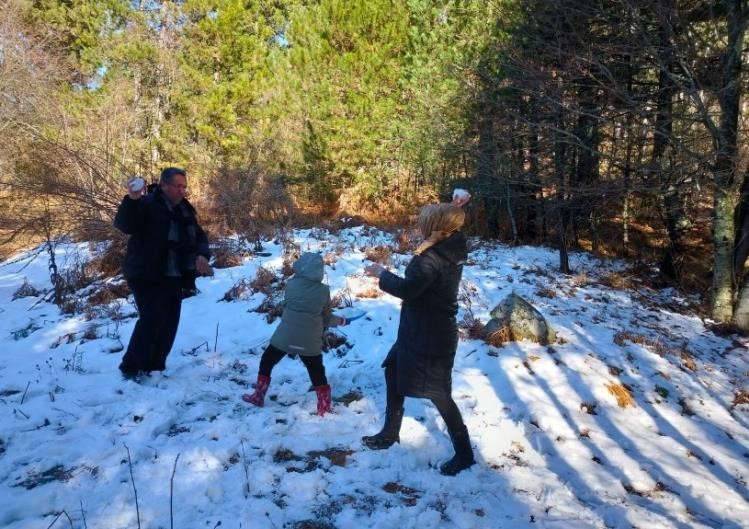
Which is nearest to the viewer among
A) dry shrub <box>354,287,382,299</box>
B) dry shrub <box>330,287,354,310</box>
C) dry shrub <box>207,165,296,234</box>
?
dry shrub <box>330,287,354,310</box>

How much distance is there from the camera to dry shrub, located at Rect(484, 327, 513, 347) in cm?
588

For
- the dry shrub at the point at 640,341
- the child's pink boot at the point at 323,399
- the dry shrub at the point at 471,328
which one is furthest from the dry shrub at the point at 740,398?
the child's pink boot at the point at 323,399

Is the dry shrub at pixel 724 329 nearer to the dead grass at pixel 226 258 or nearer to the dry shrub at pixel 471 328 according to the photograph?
the dry shrub at pixel 471 328

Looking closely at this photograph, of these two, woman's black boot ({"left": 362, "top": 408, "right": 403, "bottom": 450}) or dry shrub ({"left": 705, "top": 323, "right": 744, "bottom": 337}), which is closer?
woman's black boot ({"left": 362, "top": 408, "right": 403, "bottom": 450})

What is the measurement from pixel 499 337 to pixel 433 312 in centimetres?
298

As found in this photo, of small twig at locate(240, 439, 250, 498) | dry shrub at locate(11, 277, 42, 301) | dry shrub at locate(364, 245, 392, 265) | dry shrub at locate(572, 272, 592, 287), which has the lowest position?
dry shrub at locate(572, 272, 592, 287)

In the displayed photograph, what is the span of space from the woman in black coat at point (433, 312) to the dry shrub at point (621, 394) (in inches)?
92.7

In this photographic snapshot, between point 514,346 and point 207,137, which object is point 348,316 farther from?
point 207,137

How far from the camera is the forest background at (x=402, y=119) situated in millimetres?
8047

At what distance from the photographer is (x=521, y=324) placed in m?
6.09

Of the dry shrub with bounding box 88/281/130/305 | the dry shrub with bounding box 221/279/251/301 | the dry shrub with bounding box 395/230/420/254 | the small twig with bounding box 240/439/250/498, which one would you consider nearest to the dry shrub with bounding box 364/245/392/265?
the dry shrub with bounding box 395/230/420/254

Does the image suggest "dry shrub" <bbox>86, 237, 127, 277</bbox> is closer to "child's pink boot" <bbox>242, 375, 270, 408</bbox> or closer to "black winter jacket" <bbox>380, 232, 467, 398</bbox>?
"child's pink boot" <bbox>242, 375, 270, 408</bbox>

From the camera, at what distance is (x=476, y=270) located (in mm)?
9672

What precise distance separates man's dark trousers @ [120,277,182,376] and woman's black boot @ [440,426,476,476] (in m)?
2.80
